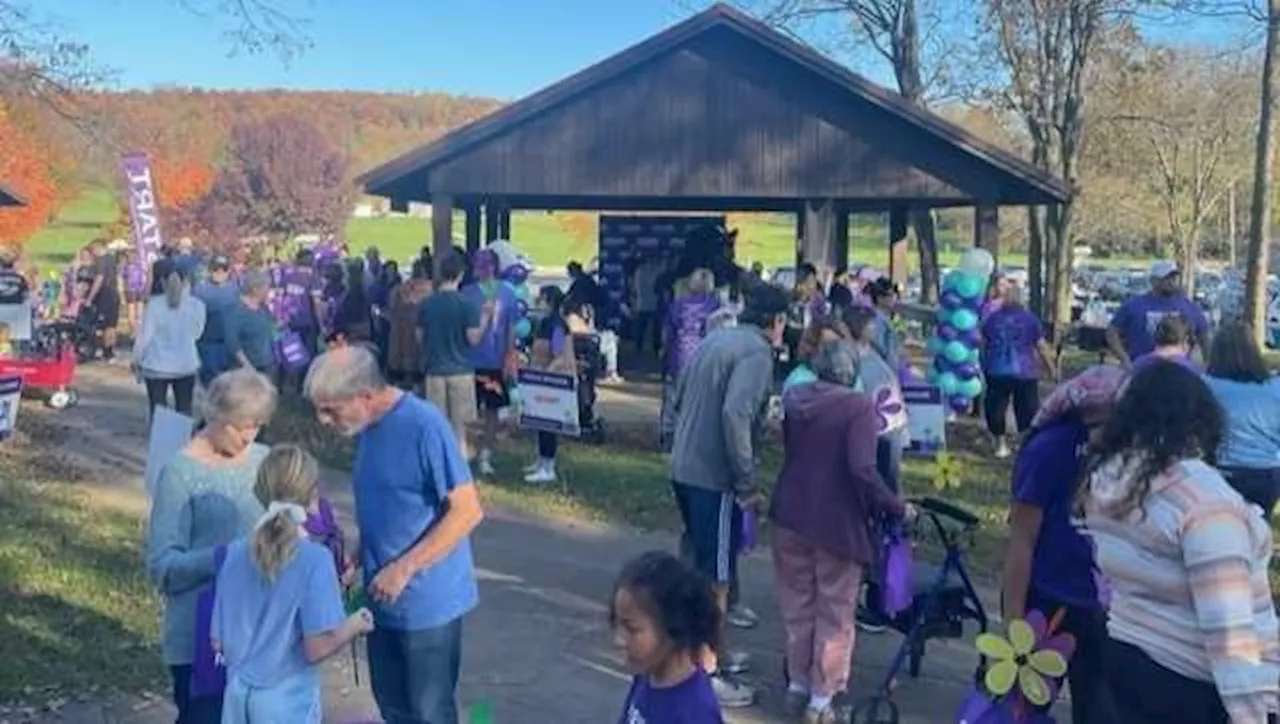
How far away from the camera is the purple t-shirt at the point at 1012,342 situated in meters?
13.4

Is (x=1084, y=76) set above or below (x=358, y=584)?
above

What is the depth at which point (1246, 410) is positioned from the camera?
7648 mm

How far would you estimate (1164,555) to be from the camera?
362 cm

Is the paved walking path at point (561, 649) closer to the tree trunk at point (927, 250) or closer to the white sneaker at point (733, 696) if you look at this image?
the white sneaker at point (733, 696)

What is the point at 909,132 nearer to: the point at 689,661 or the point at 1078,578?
the point at 1078,578

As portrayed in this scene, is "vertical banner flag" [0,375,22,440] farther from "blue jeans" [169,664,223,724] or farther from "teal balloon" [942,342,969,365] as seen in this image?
"teal balloon" [942,342,969,365]

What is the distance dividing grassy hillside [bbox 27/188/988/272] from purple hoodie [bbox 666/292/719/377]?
161 feet

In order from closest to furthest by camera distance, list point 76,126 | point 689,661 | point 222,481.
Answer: point 689,661
point 222,481
point 76,126

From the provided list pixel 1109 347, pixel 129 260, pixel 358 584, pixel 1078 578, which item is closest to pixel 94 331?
pixel 129 260

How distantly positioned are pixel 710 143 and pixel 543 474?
19.7 feet

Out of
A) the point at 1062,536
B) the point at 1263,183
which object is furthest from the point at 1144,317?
the point at 1263,183

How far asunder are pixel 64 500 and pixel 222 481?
25.7ft

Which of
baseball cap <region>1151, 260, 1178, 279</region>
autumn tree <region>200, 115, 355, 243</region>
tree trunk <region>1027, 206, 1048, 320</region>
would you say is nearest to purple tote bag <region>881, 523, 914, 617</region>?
baseball cap <region>1151, 260, 1178, 279</region>

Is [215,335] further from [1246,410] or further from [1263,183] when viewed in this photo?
[1263,183]
